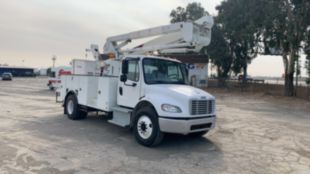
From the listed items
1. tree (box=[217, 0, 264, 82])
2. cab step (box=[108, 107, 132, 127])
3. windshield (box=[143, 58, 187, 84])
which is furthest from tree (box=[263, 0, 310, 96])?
cab step (box=[108, 107, 132, 127])

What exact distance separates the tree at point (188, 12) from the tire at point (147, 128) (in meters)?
30.4

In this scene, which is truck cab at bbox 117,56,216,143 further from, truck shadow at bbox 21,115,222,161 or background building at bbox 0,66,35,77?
background building at bbox 0,66,35,77

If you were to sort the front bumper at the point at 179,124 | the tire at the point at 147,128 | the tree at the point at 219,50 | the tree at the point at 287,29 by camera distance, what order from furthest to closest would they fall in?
1. the tree at the point at 219,50
2. the tree at the point at 287,29
3. the tire at the point at 147,128
4. the front bumper at the point at 179,124

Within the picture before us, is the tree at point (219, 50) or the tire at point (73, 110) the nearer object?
the tire at point (73, 110)

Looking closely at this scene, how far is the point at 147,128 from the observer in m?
6.37

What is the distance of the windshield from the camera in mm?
6906

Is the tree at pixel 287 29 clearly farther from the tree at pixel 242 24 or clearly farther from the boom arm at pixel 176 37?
the boom arm at pixel 176 37

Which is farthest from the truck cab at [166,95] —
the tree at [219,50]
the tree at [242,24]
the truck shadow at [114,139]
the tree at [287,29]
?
the tree at [219,50]

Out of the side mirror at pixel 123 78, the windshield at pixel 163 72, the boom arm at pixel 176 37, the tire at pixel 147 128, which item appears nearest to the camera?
the tire at pixel 147 128

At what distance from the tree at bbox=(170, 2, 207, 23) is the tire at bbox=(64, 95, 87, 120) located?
91.6 feet

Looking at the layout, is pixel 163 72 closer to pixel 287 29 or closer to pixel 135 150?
pixel 135 150

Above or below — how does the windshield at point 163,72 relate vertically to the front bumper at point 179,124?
above

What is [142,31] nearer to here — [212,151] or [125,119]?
[125,119]

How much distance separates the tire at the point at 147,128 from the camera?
20.3 ft
